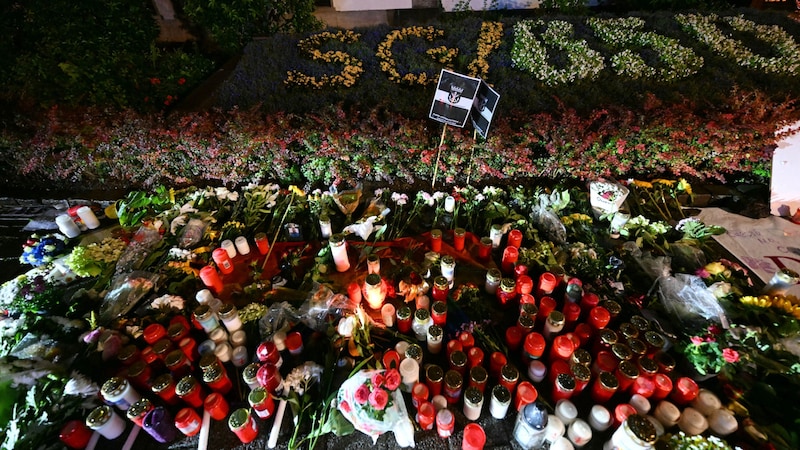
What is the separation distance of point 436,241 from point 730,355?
1.95m

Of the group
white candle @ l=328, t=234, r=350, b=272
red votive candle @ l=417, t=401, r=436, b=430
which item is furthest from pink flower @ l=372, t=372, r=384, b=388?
white candle @ l=328, t=234, r=350, b=272

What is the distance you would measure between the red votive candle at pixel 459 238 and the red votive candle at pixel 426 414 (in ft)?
4.64

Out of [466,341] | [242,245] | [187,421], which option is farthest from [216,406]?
[466,341]

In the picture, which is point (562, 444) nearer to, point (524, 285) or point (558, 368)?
point (558, 368)

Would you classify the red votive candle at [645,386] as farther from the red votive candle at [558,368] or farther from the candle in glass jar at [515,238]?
the candle in glass jar at [515,238]

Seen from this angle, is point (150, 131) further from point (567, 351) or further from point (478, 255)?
point (567, 351)

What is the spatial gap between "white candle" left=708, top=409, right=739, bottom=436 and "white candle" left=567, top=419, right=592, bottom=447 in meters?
0.67

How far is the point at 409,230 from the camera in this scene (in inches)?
143

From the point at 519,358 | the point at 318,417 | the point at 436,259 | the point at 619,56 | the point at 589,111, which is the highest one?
the point at 619,56

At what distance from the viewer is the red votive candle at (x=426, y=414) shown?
212 cm

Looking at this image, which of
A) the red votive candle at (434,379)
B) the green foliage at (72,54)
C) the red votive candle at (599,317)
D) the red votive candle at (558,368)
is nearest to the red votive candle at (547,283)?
the red votive candle at (599,317)

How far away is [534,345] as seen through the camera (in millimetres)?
2311

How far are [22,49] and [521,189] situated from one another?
6.27m

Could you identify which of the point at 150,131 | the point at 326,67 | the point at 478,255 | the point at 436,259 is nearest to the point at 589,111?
the point at 478,255
